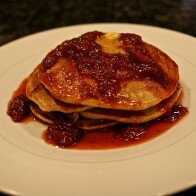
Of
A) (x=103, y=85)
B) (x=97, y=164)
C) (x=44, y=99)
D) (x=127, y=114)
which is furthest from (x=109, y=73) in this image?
(x=97, y=164)

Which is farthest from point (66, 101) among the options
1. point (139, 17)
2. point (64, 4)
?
point (64, 4)

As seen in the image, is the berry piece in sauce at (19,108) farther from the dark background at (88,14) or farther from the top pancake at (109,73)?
the dark background at (88,14)

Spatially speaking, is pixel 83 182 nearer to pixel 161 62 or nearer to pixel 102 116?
pixel 102 116

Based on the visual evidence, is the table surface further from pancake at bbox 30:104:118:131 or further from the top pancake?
pancake at bbox 30:104:118:131

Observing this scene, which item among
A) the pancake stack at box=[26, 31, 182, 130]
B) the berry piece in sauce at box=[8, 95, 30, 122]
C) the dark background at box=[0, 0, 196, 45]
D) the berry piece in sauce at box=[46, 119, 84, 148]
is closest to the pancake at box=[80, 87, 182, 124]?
the pancake stack at box=[26, 31, 182, 130]

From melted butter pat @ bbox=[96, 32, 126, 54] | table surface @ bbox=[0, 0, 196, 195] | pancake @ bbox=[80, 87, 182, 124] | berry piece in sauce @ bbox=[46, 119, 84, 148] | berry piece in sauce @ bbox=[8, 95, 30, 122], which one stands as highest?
melted butter pat @ bbox=[96, 32, 126, 54]

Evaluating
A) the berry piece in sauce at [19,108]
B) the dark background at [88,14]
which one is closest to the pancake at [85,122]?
the berry piece in sauce at [19,108]
